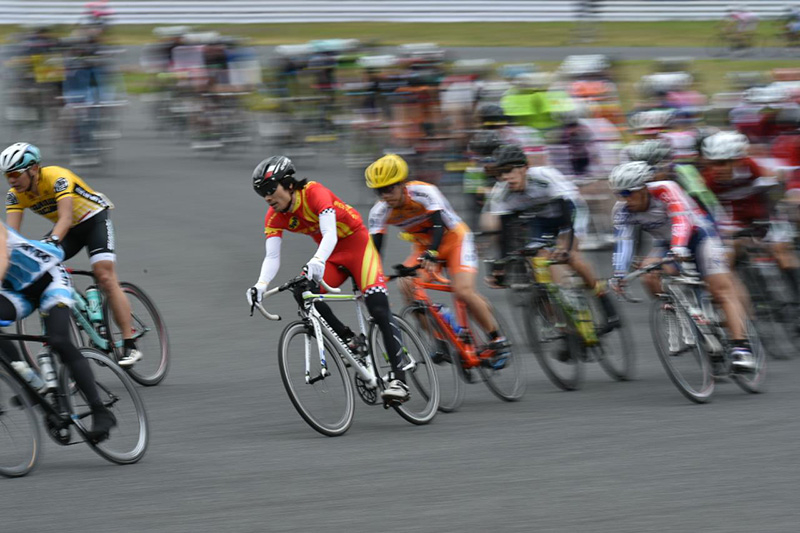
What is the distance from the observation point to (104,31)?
19.2 m

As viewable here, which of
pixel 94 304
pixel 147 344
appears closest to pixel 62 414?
pixel 94 304

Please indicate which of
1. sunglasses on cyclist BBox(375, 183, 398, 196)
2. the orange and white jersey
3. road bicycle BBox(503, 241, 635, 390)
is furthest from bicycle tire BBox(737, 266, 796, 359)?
sunglasses on cyclist BBox(375, 183, 398, 196)

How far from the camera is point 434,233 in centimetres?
812

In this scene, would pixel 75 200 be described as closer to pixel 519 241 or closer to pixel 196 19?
pixel 519 241

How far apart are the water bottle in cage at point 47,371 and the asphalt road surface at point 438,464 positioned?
1.75 feet

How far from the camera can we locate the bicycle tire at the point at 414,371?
7605mm

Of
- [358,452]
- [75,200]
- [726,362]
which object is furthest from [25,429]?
[726,362]

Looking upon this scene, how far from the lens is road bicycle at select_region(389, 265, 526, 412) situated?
321 inches

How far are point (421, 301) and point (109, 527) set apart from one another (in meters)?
3.30

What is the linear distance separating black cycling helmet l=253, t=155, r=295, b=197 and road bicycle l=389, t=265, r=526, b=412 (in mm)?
1344

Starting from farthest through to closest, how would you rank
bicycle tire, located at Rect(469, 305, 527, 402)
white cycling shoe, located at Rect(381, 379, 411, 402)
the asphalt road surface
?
bicycle tire, located at Rect(469, 305, 527, 402) < white cycling shoe, located at Rect(381, 379, 411, 402) < the asphalt road surface

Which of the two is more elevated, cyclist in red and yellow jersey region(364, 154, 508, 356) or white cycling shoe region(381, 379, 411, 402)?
cyclist in red and yellow jersey region(364, 154, 508, 356)

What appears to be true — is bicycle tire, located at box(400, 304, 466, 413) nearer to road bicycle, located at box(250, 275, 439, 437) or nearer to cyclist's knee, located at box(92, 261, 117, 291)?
road bicycle, located at box(250, 275, 439, 437)

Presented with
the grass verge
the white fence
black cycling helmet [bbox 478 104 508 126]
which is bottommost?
black cycling helmet [bbox 478 104 508 126]
